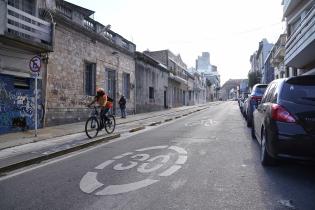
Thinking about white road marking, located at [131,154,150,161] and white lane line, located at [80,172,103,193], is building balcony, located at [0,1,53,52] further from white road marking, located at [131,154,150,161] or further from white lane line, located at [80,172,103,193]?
white lane line, located at [80,172,103,193]

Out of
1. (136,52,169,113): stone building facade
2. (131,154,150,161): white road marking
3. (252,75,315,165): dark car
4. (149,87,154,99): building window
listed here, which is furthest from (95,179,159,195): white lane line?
(149,87,154,99): building window

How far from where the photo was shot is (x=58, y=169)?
21.0 ft

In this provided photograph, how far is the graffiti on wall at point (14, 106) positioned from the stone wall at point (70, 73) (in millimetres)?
1222

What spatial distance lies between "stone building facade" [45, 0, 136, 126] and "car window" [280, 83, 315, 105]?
11.6 metres

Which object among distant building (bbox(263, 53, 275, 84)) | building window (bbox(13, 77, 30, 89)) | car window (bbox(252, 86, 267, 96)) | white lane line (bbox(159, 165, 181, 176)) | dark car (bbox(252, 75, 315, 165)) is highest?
distant building (bbox(263, 53, 275, 84))

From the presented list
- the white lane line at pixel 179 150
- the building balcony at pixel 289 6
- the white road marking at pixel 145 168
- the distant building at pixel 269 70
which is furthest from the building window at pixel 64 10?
the distant building at pixel 269 70

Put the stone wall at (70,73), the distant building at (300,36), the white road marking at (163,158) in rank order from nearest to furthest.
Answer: the white road marking at (163,158), the distant building at (300,36), the stone wall at (70,73)

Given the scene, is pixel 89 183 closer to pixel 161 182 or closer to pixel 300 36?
pixel 161 182

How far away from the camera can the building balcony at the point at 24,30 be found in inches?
449

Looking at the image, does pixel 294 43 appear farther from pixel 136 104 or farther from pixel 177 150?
pixel 136 104

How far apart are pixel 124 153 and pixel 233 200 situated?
4.00m

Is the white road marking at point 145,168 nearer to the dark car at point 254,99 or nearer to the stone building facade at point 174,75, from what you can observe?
the dark car at point 254,99

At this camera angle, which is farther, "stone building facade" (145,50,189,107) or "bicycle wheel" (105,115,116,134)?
"stone building facade" (145,50,189,107)

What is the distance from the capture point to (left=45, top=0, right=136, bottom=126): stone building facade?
15445 mm
